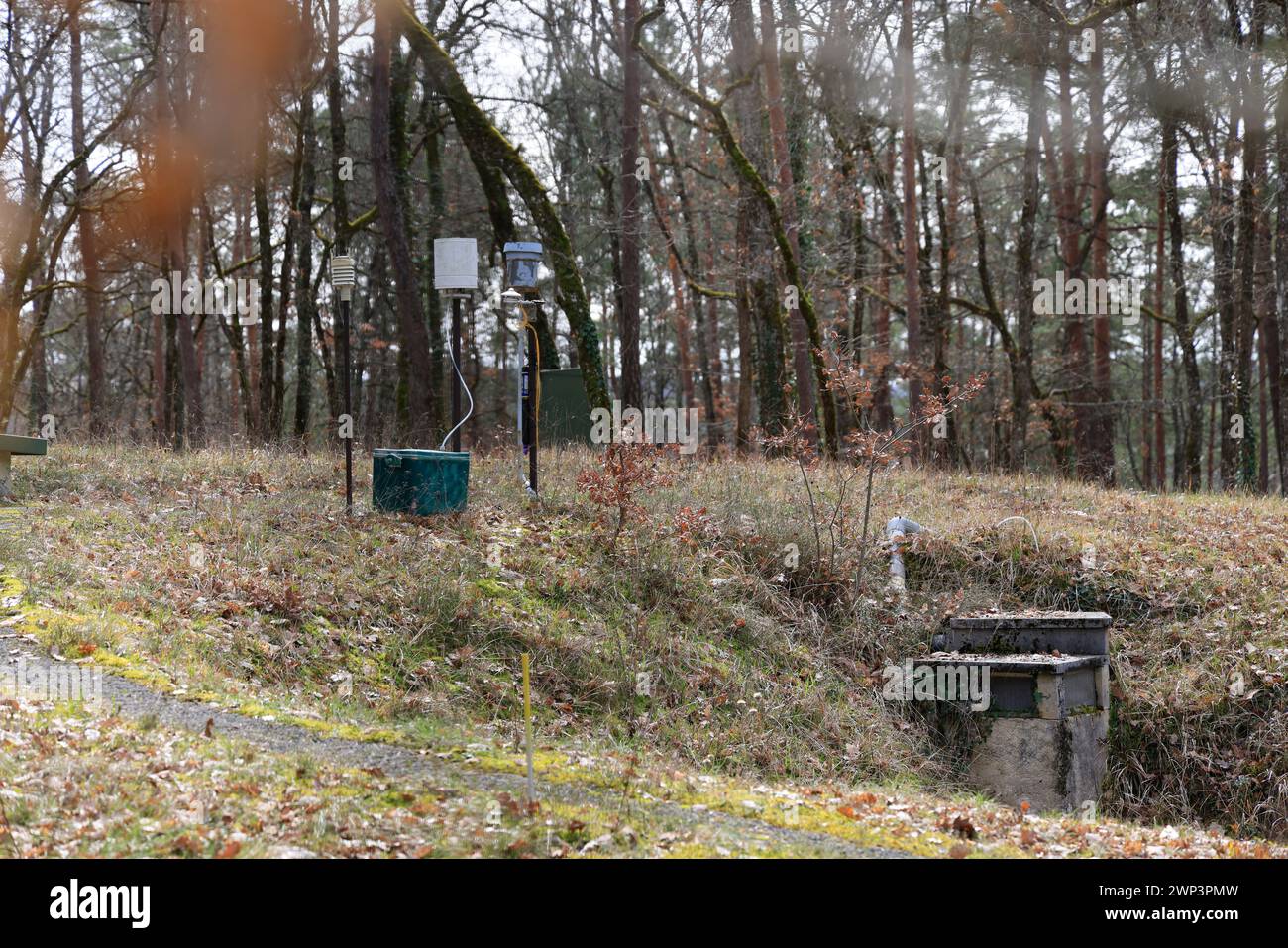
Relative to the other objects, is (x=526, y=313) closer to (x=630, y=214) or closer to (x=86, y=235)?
(x=630, y=214)

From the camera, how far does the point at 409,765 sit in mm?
5801

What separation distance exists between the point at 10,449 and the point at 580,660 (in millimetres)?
6364

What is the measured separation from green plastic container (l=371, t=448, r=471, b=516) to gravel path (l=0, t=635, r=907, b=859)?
172 inches

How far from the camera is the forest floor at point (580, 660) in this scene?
5.12 m

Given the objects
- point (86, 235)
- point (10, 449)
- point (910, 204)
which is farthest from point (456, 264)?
point (86, 235)

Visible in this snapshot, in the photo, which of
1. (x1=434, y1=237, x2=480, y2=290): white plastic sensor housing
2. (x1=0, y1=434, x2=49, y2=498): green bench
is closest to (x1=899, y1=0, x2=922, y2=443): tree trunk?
(x1=434, y1=237, x2=480, y2=290): white plastic sensor housing

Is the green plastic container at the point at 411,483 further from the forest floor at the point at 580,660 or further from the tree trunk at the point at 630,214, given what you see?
the tree trunk at the point at 630,214

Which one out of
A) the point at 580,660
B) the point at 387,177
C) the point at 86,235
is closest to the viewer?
the point at 580,660

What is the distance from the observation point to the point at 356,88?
24203 millimetres

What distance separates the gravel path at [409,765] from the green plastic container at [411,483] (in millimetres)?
4361

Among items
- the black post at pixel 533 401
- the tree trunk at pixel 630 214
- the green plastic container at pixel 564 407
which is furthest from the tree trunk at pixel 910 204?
the black post at pixel 533 401

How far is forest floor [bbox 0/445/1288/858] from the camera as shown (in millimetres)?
5125

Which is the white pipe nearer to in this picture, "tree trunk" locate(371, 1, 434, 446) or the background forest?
the background forest
